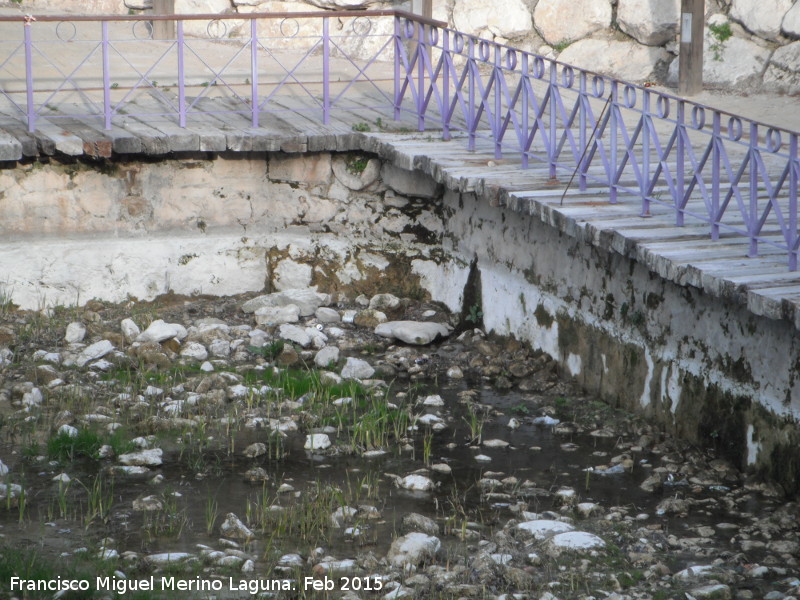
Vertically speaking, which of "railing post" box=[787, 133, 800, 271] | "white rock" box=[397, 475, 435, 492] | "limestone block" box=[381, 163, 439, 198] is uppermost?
"railing post" box=[787, 133, 800, 271]

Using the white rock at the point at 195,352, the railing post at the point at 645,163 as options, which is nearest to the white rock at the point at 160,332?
the white rock at the point at 195,352

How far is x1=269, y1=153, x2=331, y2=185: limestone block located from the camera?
26.4 feet

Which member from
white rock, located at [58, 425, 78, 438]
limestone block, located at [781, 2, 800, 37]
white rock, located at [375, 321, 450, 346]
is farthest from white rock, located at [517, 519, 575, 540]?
limestone block, located at [781, 2, 800, 37]

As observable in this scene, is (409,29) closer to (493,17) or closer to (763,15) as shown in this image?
(493,17)

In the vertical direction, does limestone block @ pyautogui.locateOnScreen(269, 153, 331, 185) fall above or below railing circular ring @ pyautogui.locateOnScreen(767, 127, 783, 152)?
below

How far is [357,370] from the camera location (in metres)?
6.94

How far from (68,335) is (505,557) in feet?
12.5

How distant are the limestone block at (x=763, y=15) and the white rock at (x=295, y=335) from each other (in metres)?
6.12

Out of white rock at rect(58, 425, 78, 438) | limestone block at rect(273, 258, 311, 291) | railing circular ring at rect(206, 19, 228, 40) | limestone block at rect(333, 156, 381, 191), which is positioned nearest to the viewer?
white rock at rect(58, 425, 78, 438)

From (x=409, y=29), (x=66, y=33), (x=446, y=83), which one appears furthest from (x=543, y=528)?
(x=66, y=33)

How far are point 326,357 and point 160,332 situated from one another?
3.65 ft

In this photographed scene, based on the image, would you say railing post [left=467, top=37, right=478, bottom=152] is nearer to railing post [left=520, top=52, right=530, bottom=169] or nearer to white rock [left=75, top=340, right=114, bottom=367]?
railing post [left=520, top=52, right=530, bottom=169]

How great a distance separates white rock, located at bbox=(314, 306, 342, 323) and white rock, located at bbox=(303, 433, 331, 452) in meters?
2.06

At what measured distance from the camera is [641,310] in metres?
6.05
